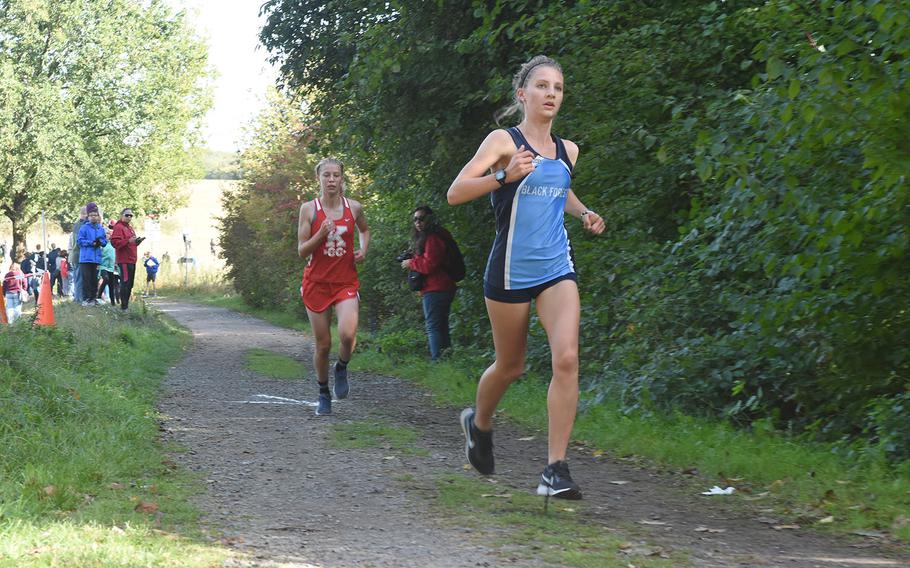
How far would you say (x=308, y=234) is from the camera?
9844 mm

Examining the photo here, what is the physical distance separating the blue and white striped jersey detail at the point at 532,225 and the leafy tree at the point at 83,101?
44.6 meters

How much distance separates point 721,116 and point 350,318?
11.6 feet

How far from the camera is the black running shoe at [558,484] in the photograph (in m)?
5.86

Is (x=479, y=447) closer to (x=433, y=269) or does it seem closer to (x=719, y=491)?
(x=719, y=491)

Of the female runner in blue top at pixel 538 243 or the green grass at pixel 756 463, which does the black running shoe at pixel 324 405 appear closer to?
the green grass at pixel 756 463

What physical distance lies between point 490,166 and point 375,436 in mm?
3333

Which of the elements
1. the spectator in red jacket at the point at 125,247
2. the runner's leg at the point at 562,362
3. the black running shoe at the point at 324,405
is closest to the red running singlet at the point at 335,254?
the black running shoe at the point at 324,405

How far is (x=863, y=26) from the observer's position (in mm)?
6793

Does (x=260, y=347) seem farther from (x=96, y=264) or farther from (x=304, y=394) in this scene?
(x=304, y=394)

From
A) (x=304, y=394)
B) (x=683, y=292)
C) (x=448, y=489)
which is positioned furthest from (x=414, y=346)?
(x=448, y=489)

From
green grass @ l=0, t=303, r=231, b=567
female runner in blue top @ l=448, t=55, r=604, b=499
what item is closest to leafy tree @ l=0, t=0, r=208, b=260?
green grass @ l=0, t=303, r=231, b=567

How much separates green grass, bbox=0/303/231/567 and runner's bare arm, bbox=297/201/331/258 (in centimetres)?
189

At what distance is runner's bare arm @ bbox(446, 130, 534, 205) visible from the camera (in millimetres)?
5770

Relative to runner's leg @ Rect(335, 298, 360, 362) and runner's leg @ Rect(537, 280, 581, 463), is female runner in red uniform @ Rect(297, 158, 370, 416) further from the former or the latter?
runner's leg @ Rect(537, 280, 581, 463)
